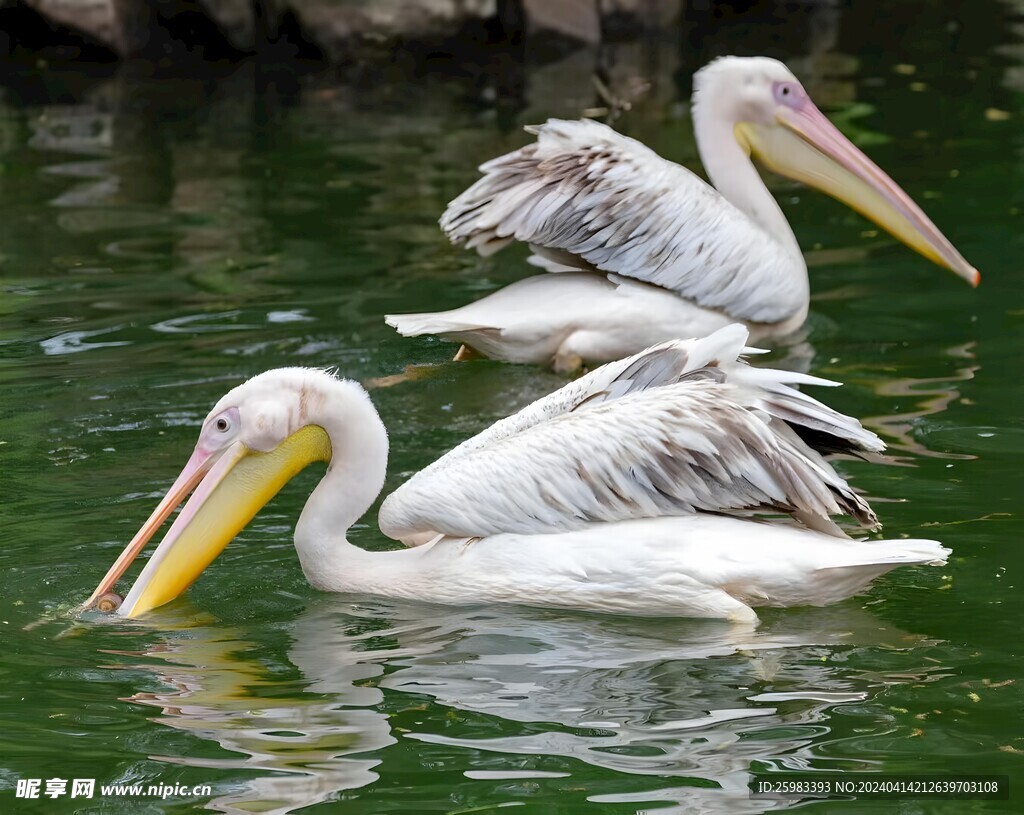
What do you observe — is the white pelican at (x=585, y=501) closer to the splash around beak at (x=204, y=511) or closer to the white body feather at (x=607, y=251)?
the splash around beak at (x=204, y=511)

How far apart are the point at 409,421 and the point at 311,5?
8725mm

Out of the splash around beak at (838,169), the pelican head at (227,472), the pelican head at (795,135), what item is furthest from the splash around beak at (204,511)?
the splash around beak at (838,169)

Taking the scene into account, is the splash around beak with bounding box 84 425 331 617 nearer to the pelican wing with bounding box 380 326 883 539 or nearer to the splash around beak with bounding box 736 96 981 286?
the pelican wing with bounding box 380 326 883 539

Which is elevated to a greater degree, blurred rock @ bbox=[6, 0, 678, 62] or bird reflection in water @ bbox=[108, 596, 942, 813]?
blurred rock @ bbox=[6, 0, 678, 62]

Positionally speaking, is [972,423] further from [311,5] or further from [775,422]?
[311,5]

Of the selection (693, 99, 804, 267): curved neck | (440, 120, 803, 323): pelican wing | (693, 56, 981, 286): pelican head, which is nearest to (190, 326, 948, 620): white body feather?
(440, 120, 803, 323): pelican wing

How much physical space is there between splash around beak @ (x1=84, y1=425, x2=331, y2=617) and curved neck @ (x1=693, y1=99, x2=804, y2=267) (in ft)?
9.26

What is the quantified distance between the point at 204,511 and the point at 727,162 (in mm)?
3204

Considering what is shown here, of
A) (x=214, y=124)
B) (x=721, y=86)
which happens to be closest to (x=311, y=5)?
(x=214, y=124)

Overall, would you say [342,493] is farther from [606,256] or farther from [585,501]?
[606,256]

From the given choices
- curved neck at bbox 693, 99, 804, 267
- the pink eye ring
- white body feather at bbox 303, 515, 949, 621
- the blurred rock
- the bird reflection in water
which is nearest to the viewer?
the bird reflection in water

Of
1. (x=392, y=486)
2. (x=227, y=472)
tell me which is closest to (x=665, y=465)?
(x=227, y=472)

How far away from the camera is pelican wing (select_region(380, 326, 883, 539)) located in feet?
13.5

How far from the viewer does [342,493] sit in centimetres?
430
